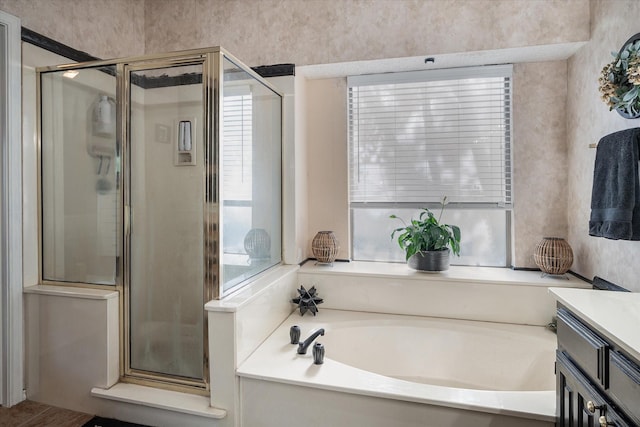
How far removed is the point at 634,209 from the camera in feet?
5.13

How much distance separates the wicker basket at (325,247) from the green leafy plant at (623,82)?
1713 mm

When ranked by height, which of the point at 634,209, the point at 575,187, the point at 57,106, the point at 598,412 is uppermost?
the point at 57,106

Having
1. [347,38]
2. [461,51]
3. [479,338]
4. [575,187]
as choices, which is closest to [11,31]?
[347,38]

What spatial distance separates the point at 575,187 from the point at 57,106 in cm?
313

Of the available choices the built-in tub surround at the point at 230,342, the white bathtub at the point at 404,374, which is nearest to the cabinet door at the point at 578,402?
the white bathtub at the point at 404,374

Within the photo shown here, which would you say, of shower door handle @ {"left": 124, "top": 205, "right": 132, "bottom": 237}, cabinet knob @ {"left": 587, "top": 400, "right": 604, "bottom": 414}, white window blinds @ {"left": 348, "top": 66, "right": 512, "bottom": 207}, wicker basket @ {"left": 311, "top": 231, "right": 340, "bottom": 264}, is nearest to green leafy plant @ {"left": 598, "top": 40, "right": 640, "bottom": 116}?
white window blinds @ {"left": 348, "top": 66, "right": 512, "bottom": 207}

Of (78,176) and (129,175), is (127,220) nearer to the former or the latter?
(129,175)

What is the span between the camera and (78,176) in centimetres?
202

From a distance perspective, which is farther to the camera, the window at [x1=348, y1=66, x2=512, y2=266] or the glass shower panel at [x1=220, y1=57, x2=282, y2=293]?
the window at [x1=348, y1=66, x2=512, y2=266]

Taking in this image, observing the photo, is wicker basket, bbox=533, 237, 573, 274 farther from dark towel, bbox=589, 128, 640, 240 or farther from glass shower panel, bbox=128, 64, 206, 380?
glass shower panel, bbox=128, 64, 206, 380

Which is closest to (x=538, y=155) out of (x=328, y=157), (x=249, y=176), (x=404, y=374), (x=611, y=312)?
(x=328, y=157)

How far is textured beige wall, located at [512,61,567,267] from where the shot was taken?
92.9 inches

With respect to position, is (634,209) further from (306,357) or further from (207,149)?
(207,149)

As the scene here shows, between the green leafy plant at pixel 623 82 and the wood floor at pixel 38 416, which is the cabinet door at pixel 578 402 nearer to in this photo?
the green leafy plant at pixel 623 82
